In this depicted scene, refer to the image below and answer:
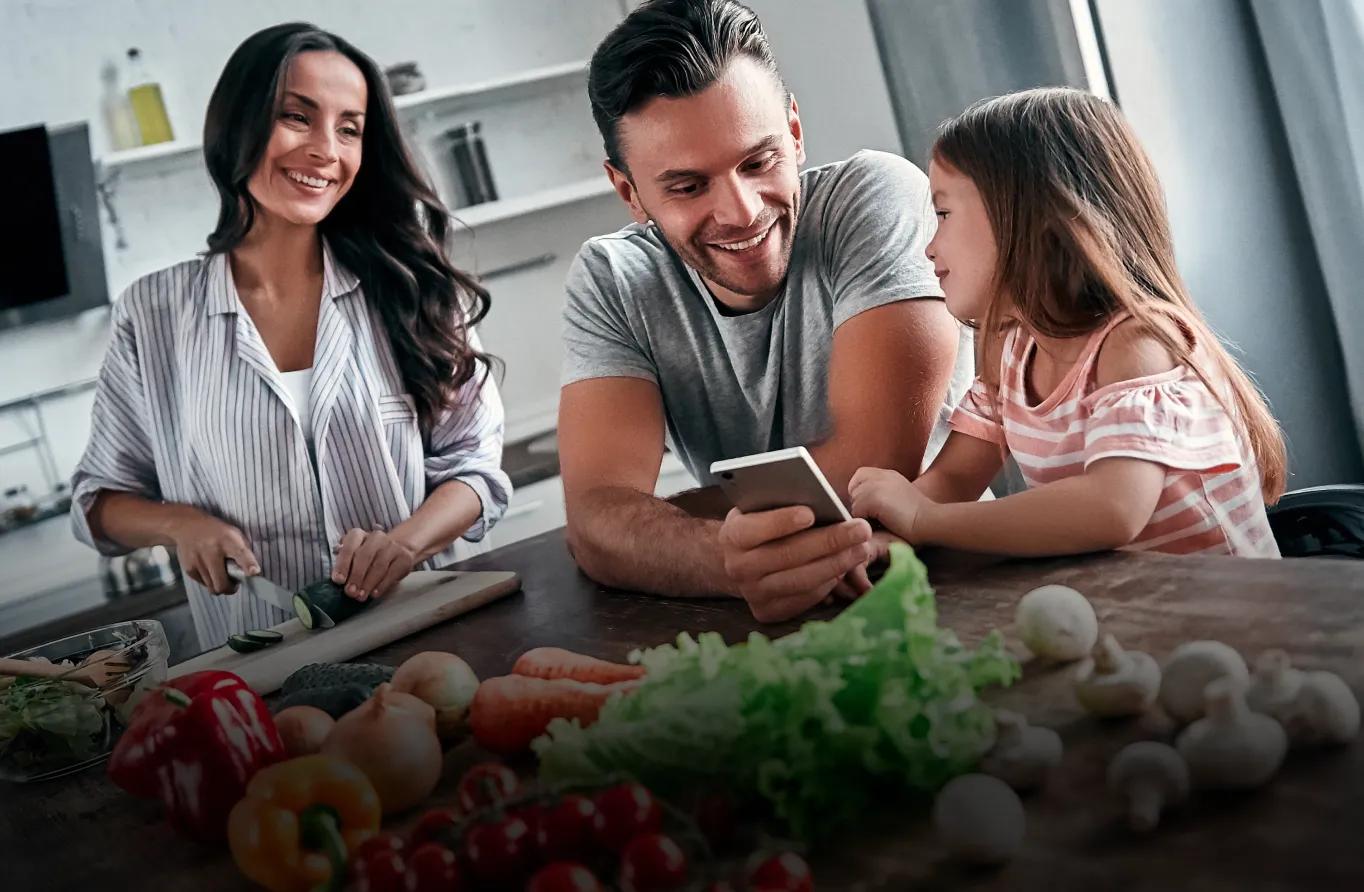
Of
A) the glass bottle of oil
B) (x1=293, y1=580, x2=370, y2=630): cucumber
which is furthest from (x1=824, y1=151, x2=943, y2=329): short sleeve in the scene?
the glass bottle of oil

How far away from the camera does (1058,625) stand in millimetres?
940

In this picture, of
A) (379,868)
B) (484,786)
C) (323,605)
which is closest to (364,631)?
(323,605)

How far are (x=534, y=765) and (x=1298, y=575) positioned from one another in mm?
643

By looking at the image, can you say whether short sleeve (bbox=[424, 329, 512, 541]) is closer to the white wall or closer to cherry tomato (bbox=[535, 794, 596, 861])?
the white wall

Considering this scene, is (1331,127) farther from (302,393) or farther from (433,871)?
(433,871)

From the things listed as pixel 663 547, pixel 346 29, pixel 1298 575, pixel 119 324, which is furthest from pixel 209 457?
pixel 346 29

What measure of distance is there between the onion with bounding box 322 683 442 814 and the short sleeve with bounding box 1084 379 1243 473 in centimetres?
75

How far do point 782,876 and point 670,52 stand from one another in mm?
1233

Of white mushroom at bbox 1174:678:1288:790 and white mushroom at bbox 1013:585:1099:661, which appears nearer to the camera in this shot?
white mushroom at bbox 1174:678:1288:790

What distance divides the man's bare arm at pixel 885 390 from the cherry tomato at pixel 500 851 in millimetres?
961

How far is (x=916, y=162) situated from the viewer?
10.5ft

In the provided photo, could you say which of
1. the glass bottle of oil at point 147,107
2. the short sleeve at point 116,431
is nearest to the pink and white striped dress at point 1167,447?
the short sleeve at point 116,431

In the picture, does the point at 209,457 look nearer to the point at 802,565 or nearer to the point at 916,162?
the point at 802,565

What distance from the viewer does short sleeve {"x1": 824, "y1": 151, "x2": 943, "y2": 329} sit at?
1.70 meters
